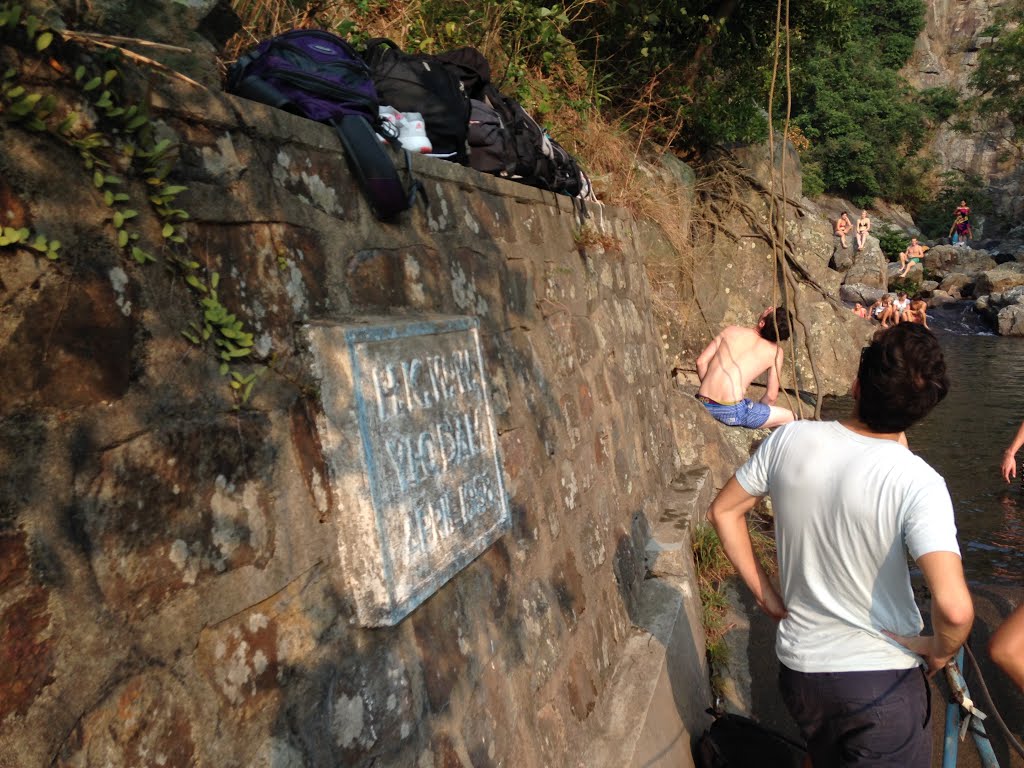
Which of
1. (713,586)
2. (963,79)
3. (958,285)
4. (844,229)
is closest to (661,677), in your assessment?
(713,586)

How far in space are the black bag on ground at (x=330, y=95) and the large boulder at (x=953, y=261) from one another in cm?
2667

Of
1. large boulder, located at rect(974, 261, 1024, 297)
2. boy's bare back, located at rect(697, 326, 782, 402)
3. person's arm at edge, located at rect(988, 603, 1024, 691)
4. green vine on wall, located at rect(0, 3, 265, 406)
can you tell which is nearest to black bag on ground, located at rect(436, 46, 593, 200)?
green vine on wall, located at rect(0, 3, 265, 406)

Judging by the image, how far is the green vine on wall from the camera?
1038 millimetres

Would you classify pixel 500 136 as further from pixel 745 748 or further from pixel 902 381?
pixel 745 748

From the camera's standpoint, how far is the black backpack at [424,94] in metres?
2.45

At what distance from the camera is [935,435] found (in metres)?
9.75

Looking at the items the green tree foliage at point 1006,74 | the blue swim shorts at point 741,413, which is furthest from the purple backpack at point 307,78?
the green tree foliage at point 1006,74

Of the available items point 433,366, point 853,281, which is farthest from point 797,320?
point 853,281

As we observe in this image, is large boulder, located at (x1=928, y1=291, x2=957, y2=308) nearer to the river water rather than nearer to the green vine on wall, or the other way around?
the river water

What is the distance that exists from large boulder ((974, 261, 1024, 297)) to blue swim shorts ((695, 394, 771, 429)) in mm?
18115

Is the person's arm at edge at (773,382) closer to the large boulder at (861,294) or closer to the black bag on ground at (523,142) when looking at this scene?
the black bag on ground at (523,142)

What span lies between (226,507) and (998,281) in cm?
2411

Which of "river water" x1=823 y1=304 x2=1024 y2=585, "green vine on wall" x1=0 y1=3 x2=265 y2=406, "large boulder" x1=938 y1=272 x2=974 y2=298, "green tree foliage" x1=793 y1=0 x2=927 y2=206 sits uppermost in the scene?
"green tree foliage" x1=793 y1=0 x2=927 y2=206

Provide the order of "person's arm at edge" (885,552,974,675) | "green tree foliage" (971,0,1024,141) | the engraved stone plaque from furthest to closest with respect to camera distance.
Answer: "green tree foliage" (971,0,1024,141) → "person's arm at edge" (885,552,974,675) → the engraved stone plaque
